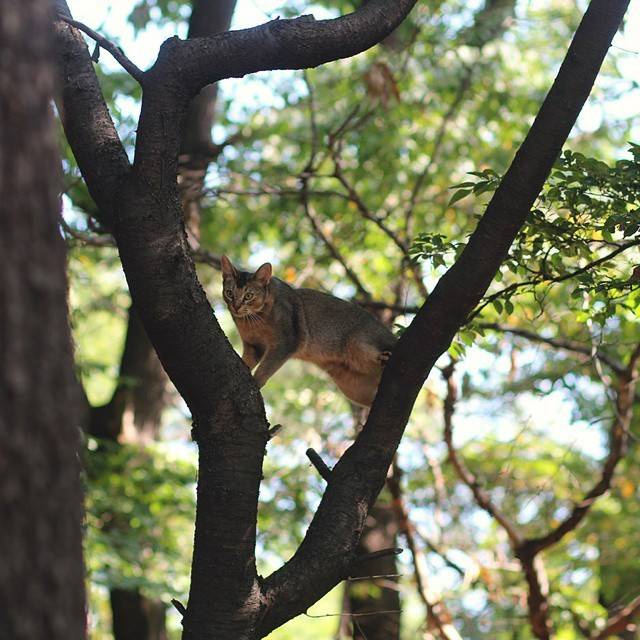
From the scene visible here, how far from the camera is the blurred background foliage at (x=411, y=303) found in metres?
7.50

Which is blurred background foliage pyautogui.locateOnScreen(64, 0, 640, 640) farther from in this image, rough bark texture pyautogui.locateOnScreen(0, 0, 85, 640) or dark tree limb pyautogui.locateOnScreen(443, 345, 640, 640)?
rough bark texture pyautogui.locateOnScreen(0, 0, 85, 640)

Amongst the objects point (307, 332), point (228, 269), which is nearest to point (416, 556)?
point (307, 332)

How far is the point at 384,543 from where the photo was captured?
27.5ft

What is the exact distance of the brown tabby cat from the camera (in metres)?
5.37

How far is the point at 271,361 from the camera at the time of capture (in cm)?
527

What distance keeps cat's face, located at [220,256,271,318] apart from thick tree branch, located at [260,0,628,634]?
6.35ft

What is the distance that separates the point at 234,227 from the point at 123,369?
2.57 meters

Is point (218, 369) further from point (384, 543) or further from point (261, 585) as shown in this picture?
point (384, 543)

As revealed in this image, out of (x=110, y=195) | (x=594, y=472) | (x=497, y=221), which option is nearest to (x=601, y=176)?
(x=497, y=221)

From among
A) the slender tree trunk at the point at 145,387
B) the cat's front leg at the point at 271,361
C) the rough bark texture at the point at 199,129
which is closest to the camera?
the cat's front leg at the point at 271,361

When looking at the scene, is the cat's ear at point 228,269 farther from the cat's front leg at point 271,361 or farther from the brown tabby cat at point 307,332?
the cat's front leg at point 271,361

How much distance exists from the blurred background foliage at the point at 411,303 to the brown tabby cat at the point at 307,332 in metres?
1.14

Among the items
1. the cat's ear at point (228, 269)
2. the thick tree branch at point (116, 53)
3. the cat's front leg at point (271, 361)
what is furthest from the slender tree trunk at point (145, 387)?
the thick tree branch at point (116, 53)

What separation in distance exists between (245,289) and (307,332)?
46 centimetres
